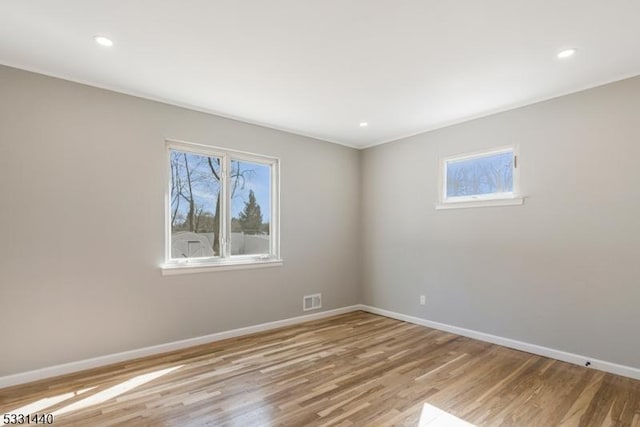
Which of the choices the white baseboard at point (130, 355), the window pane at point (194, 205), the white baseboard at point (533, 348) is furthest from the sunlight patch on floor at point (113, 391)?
the white baseboard at point (533, 348)

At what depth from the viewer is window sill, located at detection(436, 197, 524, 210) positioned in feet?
11.3

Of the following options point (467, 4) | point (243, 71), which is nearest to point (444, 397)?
point (467, 4)

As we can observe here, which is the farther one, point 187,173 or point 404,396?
point 187,173

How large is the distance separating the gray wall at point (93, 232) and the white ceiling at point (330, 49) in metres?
0.30

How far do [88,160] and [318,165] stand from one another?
8.95ft

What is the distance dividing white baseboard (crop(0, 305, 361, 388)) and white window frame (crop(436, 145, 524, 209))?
2.41 m

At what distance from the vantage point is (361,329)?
4.10 m

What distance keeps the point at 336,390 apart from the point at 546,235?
2524mm

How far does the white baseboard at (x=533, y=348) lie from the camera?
277 centimetres

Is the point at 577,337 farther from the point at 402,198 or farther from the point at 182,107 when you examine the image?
the point at 182,107

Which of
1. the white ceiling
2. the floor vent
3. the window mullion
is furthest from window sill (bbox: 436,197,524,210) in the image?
the window mullion

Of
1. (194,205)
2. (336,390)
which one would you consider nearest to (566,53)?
(336,390)

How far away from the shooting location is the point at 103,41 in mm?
2303

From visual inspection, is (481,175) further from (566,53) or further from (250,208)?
(250,208)
